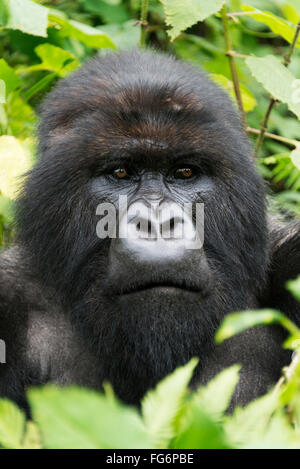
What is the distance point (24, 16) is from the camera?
11.3 ft

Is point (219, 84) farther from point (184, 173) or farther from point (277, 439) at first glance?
point (277, 439)

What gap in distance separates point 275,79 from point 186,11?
55cm

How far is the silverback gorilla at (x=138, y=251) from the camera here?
2.63 metres

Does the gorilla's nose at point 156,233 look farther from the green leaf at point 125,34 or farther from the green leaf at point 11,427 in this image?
the green leaf at point 125,34

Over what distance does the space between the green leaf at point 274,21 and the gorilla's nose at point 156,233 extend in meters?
1.40

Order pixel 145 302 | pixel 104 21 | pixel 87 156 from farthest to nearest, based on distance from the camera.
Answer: pixel 104 21 < pixel 87 156 < pixel 145 302

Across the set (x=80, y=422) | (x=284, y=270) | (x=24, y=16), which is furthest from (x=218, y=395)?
(x=24, y=16)

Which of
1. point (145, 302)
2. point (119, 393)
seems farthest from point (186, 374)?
point (119, 393)

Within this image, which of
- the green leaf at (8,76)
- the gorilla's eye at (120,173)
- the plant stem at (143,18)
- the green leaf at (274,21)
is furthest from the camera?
the plant stem at (143,18)

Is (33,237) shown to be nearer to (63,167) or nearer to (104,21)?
(63,167)

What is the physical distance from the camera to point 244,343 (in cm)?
315

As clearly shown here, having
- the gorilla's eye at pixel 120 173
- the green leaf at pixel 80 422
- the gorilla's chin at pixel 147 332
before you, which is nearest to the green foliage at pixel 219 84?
the green leaf at pixel 80 422

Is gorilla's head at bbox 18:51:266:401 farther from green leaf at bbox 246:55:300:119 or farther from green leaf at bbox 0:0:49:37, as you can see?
green leaf at bbox 0:0:49:37

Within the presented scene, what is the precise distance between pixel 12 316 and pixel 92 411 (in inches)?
81.2
